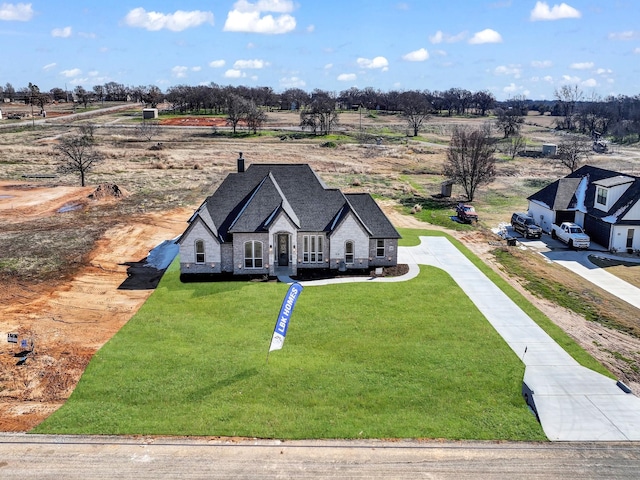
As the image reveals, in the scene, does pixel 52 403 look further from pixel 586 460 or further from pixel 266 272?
pixel 586 460

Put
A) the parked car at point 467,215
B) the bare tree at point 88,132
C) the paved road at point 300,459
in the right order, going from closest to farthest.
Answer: the paved road at point 300,459, the parked car at point 467,215, the bare tree at point 88,132

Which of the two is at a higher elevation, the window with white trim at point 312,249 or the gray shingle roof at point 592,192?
the gray shingle roof at point 592,192

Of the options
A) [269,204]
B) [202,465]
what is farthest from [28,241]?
[202,465]

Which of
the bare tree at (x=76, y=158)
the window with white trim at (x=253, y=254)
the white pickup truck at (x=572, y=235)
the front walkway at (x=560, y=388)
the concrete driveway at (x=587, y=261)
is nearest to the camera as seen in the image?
the front walkway at (x=560, y=388)

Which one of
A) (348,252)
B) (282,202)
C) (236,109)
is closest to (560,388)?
(348,252)

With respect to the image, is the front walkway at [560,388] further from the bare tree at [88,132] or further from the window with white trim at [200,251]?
the bare tree at [88,132]

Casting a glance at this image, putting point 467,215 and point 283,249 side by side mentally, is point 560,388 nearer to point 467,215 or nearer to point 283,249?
point 283,249

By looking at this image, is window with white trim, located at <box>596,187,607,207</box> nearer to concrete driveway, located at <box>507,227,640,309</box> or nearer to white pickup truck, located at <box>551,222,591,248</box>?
white pickup truck, located at <box>551,222,591,248</box>

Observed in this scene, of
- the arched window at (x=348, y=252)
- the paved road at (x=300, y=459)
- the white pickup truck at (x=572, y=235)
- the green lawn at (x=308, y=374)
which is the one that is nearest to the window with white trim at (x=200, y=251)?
the green lawn at (x=308, y=374)
